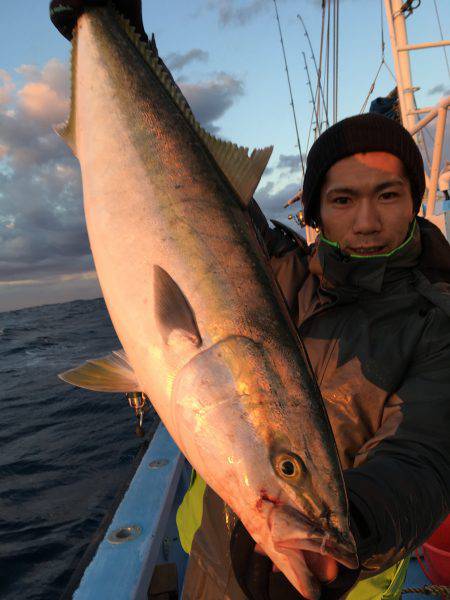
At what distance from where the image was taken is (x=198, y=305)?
1.62 metres

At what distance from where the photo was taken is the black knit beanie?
219 centimetres

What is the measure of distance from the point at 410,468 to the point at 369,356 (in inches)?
19.2

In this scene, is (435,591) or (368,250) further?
(435,591)

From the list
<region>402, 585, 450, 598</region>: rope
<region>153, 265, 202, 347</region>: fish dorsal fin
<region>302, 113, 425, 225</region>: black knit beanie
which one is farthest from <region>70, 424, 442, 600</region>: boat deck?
<region>302, 113, 425, 225</region>: black knit beanie

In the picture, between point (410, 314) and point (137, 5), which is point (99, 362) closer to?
point (410, 314)

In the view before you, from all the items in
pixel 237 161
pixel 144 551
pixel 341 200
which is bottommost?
pixel 144 551

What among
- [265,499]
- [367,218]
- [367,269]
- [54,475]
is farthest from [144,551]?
[54,475]

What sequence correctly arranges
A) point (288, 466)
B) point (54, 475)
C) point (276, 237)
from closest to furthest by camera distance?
point (288, 466), point (276, 237), point (54, 475)

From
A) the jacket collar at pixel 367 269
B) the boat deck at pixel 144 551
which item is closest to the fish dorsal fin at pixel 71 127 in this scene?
the jacket collar at pixel 367 269

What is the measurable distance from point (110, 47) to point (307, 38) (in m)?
11.6

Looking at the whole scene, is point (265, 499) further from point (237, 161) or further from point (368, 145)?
point (368, 145)

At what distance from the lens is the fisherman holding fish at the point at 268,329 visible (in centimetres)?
137

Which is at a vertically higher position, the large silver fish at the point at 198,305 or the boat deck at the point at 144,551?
the large silver fish at the point at 198,305

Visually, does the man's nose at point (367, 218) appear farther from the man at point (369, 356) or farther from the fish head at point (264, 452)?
the fish head at point (264, 452)
